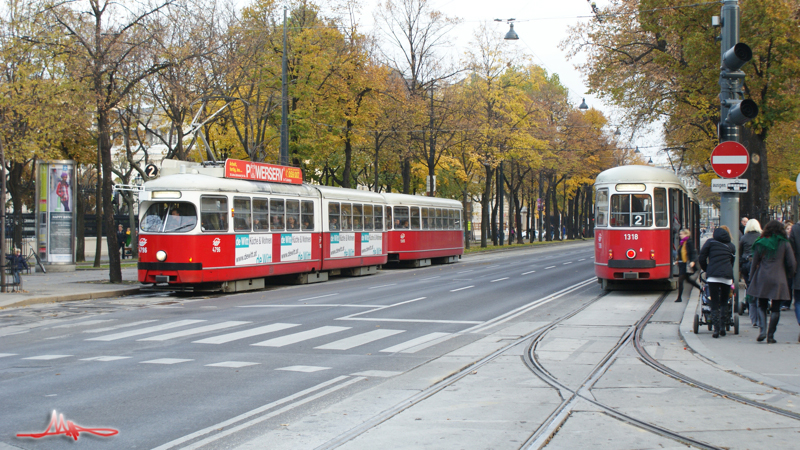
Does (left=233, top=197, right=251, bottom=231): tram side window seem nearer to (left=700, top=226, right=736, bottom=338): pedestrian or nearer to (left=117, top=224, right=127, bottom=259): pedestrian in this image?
(left=700, top=226, right=736, bottom=338): pedestrian

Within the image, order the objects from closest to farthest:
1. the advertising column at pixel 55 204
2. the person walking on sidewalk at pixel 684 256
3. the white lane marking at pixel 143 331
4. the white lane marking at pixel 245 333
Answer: the white lane marking at pixel 245 333, the white lane marking at pixel 143 331, the person walking on sidewalk at pixel 684 256, the advertising column at pixel 55 204

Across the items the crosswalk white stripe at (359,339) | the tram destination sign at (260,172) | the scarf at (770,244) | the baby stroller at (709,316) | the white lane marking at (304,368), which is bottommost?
the crosswalk white stripe at (359,339)

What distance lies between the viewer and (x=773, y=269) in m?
10.5

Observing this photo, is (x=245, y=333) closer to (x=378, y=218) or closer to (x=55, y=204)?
(x=378, y=218)

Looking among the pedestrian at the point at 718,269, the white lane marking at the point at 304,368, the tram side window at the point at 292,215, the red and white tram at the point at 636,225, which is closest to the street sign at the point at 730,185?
the pedestrian at the point at 718,269

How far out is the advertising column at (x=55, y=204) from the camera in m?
27.6

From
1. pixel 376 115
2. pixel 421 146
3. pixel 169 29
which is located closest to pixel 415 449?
pixel 169 29

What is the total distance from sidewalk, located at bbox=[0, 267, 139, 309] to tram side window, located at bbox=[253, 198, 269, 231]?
386cm

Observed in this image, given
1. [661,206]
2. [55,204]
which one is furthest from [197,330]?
[55,204]

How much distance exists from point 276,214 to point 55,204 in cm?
1051

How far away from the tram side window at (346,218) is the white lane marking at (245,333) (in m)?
13.4

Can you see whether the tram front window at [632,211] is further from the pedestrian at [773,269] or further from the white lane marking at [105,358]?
the white lane marking at [105,358]

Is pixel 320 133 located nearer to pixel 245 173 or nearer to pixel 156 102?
pixel 156 102

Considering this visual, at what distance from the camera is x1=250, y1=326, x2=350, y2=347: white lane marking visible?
11.2 metres
